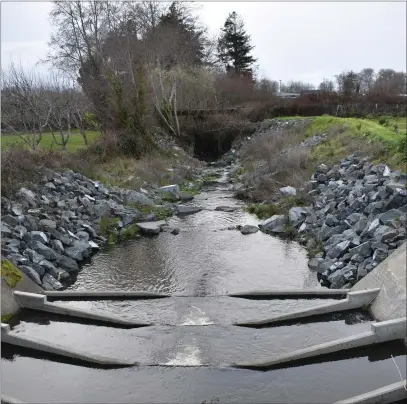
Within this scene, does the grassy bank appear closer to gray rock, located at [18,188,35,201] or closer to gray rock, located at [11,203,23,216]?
gray rock, located at [18,188,35,201]


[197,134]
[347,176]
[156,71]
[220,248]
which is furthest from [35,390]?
[197,134]

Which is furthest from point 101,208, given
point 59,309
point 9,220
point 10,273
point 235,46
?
point 235,46

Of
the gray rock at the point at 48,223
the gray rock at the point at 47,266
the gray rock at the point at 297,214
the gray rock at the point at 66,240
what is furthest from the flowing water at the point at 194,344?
the gray rock at the point at 297,214

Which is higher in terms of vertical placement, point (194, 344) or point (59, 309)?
point (59, 309)

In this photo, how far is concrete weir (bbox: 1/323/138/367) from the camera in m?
9.65

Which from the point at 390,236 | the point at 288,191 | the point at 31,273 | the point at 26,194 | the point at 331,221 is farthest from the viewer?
the point at 288,191

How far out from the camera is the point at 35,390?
29.6 feet

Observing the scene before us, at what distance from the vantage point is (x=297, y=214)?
1933 centimetres

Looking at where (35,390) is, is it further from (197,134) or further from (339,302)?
(197,134)

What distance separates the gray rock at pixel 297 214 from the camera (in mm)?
19094

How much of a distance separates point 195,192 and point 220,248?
1035 cm

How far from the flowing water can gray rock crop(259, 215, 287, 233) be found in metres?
2.96

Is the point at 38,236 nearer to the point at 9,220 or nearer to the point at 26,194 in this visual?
the point at 9,220

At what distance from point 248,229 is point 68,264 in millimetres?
7639
